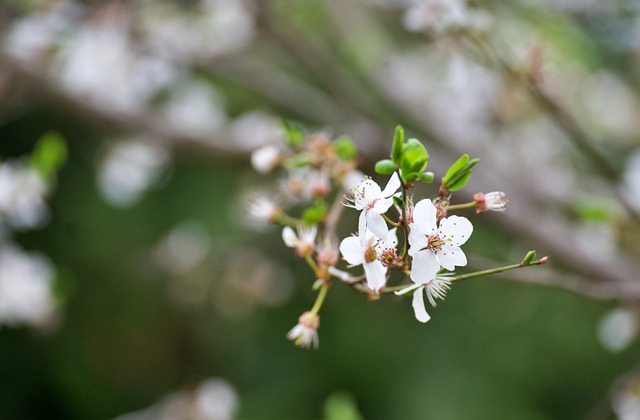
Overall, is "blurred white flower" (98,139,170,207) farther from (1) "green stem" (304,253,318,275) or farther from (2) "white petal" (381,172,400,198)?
(2) "white petal" (381,172,400,198)

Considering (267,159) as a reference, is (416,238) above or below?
above

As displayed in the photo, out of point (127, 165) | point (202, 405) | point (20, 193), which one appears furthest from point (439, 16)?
point (127, 165)

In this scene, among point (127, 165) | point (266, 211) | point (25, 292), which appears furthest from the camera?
point (127, 165)

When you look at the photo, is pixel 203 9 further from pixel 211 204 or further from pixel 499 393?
pixel 499 393

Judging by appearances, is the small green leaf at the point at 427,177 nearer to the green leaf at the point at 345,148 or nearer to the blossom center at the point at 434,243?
the blossom center at the point at 434,243

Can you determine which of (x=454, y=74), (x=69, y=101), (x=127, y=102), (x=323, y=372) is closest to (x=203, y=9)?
(x=127, y=102)

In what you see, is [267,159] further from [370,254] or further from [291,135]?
[370,254]

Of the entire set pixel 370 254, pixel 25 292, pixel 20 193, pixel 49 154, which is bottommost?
pixel 25 292

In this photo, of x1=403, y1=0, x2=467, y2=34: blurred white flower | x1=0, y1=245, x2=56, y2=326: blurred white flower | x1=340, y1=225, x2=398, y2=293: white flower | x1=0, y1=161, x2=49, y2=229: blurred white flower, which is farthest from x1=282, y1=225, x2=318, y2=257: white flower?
x1=0, y1=245, x2=56, y2=326: blurred white flower
